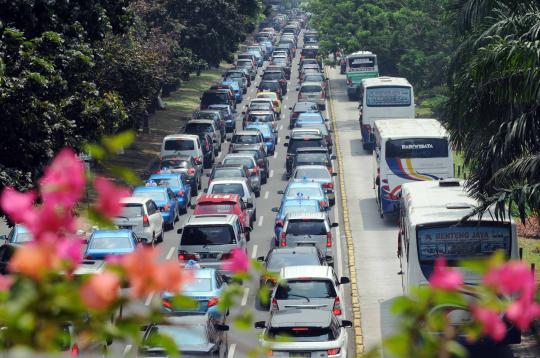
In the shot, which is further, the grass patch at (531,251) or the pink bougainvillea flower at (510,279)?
the grass patch at (531,251)

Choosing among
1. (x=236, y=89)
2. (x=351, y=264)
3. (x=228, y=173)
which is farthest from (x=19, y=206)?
(x=236, y=89)

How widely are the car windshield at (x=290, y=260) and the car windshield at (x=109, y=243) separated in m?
4.53

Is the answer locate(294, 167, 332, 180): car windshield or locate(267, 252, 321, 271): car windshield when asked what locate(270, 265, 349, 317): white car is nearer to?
locate(267, 252, 321, 271): car windshield

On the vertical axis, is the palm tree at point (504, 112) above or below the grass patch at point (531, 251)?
above

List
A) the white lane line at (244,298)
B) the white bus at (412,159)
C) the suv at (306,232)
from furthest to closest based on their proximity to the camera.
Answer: the white bus at (412,159) < the suv at (306,232) < the white lane line at (244,298)

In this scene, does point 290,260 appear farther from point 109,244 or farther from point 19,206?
point 19,206

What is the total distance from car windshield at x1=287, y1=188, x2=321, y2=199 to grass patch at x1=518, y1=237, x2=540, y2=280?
654cm

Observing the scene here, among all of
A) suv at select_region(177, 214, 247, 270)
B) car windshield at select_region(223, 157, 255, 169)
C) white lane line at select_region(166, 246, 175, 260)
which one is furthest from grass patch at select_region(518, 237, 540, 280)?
car windshield at select_region(223, 157, 255, 169)

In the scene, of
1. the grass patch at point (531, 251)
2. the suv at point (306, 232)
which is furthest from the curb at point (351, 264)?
the grass patch at point (531, 251)

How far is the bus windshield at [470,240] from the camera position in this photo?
20500 millimetres

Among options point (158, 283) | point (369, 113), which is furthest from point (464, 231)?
point (369, 113)

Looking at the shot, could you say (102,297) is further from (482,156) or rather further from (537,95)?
(482,156)

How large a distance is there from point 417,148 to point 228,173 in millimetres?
7537

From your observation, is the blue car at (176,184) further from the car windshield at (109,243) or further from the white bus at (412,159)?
the car windshield at (109,243)
